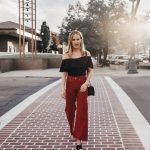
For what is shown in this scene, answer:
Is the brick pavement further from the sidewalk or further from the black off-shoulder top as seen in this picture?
the black off-shoulder top

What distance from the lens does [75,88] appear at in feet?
21.3

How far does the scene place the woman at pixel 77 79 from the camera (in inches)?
252

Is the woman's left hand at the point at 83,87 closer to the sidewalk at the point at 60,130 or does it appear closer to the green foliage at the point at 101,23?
the sidewalk at the point at 60,130

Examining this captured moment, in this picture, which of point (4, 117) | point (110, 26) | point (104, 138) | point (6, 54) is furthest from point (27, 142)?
point (110, 26)

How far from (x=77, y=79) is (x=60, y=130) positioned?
1879 millimetres

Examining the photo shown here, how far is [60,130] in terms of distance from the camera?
8.04 meters

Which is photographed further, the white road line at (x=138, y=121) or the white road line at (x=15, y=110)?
the white road line at (x=15, y=110)

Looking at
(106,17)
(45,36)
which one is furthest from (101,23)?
(45,36)

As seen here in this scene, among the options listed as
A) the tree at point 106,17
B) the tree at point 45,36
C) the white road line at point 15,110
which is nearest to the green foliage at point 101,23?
the tree at point 106,17

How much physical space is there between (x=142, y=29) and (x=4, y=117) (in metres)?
48.5

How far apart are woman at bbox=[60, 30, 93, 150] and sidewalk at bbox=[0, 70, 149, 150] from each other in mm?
380

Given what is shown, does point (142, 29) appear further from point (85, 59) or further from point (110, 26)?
point (85, 59)

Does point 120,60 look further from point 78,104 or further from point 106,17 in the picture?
point 78,104

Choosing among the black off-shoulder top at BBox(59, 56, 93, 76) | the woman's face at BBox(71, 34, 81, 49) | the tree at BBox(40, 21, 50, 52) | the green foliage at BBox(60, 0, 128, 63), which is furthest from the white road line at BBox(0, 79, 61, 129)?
the tree at BBox(40, 21, 50, 52)
